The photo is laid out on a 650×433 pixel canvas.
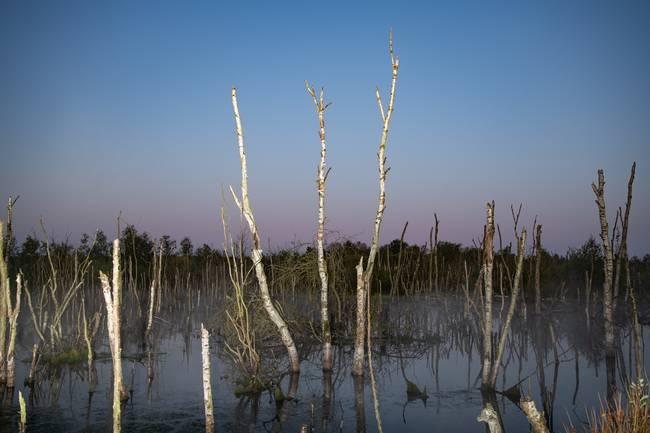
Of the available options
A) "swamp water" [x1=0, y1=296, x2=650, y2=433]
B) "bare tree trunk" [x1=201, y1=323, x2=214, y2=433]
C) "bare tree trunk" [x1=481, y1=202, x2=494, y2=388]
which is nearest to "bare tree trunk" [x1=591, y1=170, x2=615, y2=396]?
"swamp water" [x1=0, y1=296, x2=650, y2=433]

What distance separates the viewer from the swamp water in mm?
8594

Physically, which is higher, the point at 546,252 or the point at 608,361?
the point at 546,252

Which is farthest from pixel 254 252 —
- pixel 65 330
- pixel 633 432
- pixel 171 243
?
pixel 171 243

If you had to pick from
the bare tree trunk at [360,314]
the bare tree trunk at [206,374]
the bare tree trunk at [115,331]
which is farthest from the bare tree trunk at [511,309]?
the bare tree trunk at [115,331]

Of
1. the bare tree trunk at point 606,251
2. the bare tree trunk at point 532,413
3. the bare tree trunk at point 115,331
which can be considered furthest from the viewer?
the bare tree trunk at point 606,251

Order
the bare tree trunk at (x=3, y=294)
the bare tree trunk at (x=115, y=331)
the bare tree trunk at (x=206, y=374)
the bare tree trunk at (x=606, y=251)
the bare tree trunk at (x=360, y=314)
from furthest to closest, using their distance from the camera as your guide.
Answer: the bare tree trunk at (x=606, y=251), the bare tree trunk at (x=360, y=314), the bare tree trunk at (x=3, y=294), the bare tree trunk at (x=206, y=374), the bare tree trunk at (x=115, y=331)

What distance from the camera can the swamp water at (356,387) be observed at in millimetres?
8594

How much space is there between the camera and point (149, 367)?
1220 cm

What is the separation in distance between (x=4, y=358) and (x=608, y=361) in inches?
417

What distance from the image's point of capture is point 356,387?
10.5 metres

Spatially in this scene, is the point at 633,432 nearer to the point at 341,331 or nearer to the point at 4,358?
the point at 4,358

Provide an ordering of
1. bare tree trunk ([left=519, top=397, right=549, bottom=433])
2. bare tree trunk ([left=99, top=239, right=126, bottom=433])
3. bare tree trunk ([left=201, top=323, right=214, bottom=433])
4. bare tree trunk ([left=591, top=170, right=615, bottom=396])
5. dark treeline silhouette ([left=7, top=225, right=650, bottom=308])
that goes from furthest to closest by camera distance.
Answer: dark treeline silhouette ([left=7, top=225, right=650, bottom=308]), bare tree trunk ([left=591, top=170, right=615, bottom=396]), bare tree trunk ([left=201, top=323, right=214, bottom=433]), bare tree trunk ([left=99, top=239, right=126, bottom=433]), bare tree trunk ([left=519, top=397, right=549, bottom=433])

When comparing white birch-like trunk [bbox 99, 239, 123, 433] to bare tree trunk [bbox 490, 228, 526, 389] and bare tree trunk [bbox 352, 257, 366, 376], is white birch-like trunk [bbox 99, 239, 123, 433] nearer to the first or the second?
bare tree trunk [bbox 352, 257, 366, 376]

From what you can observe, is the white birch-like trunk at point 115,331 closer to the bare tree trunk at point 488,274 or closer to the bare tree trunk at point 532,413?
the bare tree trunk at point 532,413
